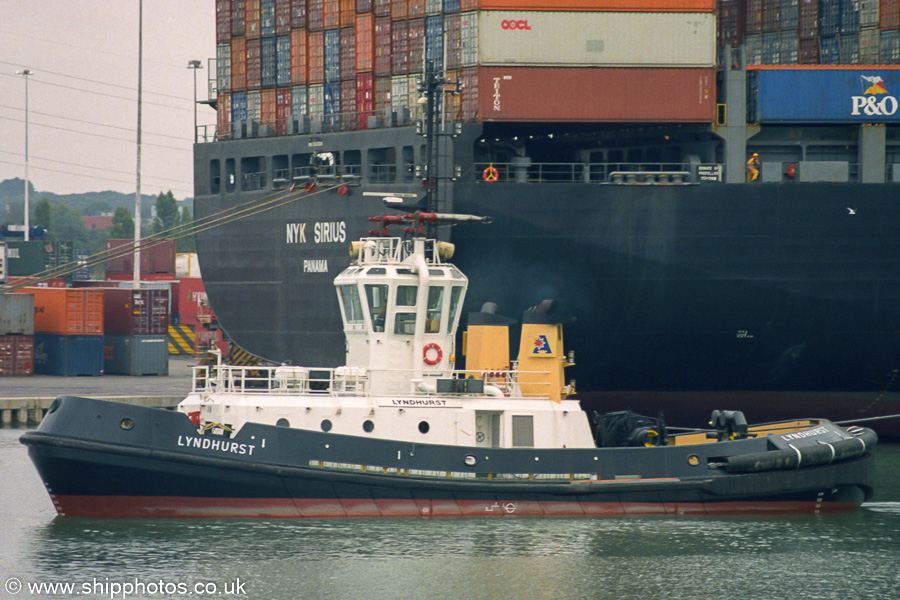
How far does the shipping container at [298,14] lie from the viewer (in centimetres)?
2923

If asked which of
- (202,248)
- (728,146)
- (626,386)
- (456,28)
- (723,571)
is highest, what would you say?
(456,28)

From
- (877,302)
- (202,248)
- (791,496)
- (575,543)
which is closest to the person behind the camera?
(575,543)

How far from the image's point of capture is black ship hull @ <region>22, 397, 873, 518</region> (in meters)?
15.2

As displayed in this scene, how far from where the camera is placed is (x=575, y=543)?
15.2 meters

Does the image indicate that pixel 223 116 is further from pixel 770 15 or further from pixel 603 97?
pixel 770 15

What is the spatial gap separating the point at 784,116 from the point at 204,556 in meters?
17.1

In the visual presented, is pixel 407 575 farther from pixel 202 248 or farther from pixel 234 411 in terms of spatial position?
pixel 202 248

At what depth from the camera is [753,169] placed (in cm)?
2477

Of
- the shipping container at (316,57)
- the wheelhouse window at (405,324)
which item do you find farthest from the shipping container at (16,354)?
the wheelhouse window at (405,324)

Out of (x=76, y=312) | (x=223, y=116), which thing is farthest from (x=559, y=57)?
(x=76, y=312)

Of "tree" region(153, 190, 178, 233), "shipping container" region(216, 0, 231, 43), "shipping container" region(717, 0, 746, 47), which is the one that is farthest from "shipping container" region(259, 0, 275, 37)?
"tree" region(153, 190, 178, 233)

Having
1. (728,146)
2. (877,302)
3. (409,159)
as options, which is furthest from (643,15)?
(877,302)

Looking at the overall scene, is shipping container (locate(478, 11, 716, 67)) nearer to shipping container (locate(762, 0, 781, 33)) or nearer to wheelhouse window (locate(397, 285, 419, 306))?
shipping container (locate(762, 0, 781, 33))

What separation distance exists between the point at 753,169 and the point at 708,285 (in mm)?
2971
